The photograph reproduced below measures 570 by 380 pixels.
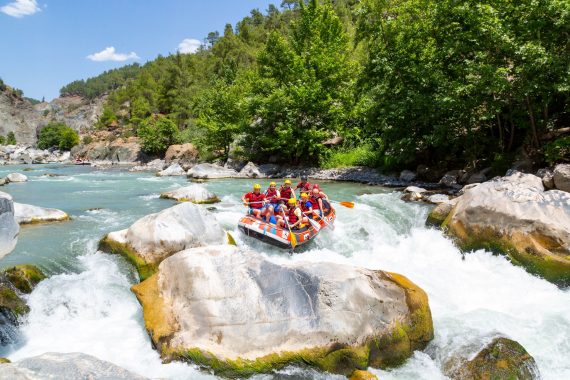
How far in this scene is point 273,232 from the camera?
9.38 metres

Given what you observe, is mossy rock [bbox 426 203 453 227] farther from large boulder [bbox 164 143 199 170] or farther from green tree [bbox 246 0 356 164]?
large boulder [bbox 164 143 199 170]

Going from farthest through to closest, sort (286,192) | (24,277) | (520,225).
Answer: (286,192)
(520,225)
(24,277)

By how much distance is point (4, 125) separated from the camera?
10000cm

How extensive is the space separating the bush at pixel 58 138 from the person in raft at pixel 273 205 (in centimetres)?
6299

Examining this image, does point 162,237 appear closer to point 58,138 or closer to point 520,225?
point 520,225

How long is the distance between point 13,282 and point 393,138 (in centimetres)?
1610

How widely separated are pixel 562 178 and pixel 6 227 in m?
13.1

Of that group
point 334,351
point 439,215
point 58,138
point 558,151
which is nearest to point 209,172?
point 439,215

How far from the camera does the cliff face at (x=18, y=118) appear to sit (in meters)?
101

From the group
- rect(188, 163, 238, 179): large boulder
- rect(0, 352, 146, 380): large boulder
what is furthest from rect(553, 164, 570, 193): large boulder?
rect(188, 163, 238, 179): large boulder

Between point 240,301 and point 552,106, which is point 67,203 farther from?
point 552,106

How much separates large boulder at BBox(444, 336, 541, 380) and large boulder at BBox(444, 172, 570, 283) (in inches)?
151

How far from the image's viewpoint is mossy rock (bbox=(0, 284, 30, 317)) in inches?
251

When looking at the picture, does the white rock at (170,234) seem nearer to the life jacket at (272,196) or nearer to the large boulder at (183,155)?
the life jacket at (272,196)
